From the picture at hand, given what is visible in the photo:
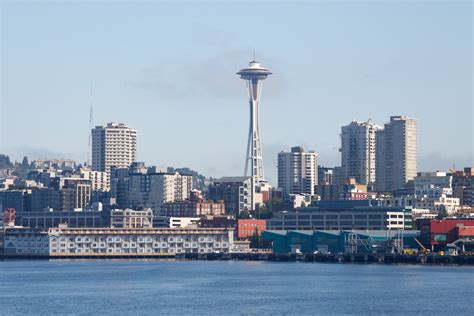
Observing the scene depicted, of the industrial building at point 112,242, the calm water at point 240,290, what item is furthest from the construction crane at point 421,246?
the industrial building at point 112,242

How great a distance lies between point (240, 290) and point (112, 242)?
8214cm

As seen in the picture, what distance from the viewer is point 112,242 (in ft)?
619

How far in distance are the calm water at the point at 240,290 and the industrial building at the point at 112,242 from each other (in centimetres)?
3633

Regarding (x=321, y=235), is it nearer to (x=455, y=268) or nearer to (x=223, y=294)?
(x=455, y=268)

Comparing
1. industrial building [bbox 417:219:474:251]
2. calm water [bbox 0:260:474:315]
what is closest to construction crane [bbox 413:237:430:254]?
industrial building [bbox 417:219:474:251]

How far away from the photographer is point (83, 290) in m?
108

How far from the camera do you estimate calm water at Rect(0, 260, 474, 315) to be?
300ft

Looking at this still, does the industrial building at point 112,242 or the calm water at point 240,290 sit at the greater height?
the industrial building at point 112,242

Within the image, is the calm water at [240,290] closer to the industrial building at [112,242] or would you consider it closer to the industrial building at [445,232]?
the industrial building at [445,232]

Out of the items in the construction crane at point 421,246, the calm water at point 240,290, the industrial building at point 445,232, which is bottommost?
the calm water at point 240,290

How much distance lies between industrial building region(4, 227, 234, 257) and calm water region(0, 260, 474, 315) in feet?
119

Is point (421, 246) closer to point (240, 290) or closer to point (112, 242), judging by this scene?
point (112, 242)

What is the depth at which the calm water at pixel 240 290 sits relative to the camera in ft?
300

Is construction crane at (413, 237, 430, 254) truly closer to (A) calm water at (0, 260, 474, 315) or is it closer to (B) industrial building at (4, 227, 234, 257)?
(A) calm water at (0, 260, 474, 315)
